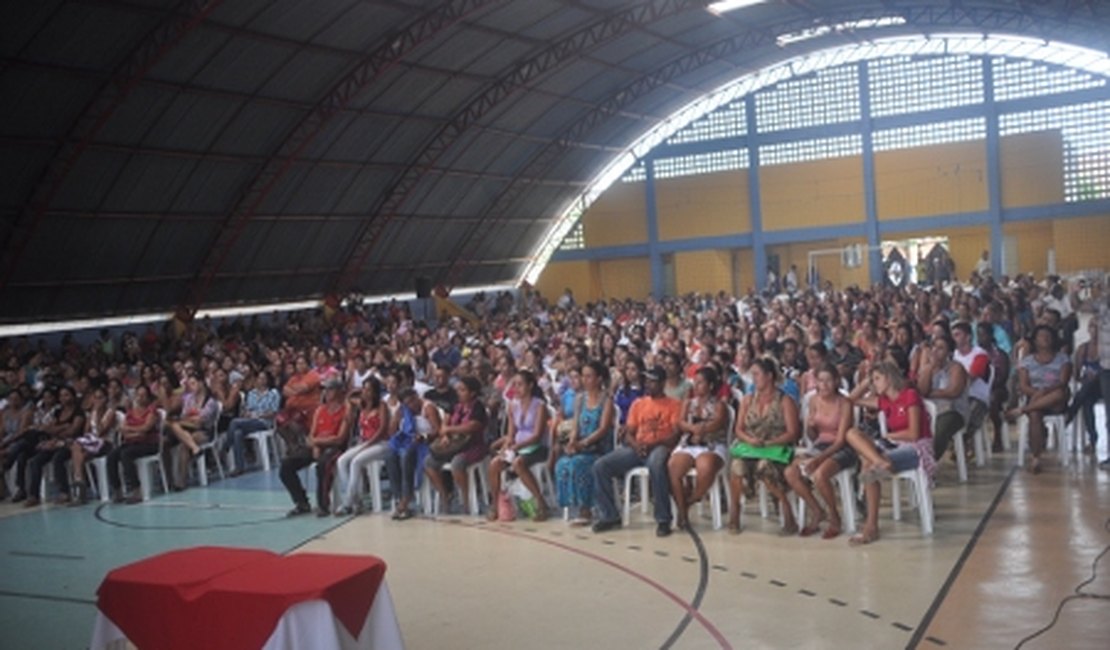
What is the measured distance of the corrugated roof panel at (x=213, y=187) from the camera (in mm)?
21656

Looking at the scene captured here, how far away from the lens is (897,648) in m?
5.35

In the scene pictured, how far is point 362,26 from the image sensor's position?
20.1m

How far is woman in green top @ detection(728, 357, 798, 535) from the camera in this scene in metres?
8.03

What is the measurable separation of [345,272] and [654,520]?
2070cm

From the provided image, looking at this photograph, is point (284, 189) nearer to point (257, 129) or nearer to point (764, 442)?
point (257, 129)

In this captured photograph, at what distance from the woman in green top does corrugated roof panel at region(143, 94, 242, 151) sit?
1405cm

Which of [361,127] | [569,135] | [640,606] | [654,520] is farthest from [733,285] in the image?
[640,606]

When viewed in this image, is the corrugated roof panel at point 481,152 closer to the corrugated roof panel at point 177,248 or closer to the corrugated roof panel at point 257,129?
the corrugated roof panel at point 257,129

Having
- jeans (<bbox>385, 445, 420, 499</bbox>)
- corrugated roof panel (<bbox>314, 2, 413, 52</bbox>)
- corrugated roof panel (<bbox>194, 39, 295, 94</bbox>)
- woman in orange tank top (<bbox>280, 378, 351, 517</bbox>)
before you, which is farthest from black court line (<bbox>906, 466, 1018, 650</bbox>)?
corrugated roof panel (<bbox>194, 39, 295, 94</bbox>)

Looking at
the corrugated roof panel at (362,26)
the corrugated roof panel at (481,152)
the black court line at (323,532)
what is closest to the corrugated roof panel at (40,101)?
the corrugated roof panel at (362,26)

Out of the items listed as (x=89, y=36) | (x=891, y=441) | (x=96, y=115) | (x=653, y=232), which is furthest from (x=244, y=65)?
(x=653, y=232)

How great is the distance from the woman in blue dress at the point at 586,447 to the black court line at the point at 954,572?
291 centimetres

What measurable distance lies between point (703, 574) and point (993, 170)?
29.0 m

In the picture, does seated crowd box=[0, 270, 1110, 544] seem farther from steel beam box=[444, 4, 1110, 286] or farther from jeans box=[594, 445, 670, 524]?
steel beam box=[444, 4, 1110, 286]
